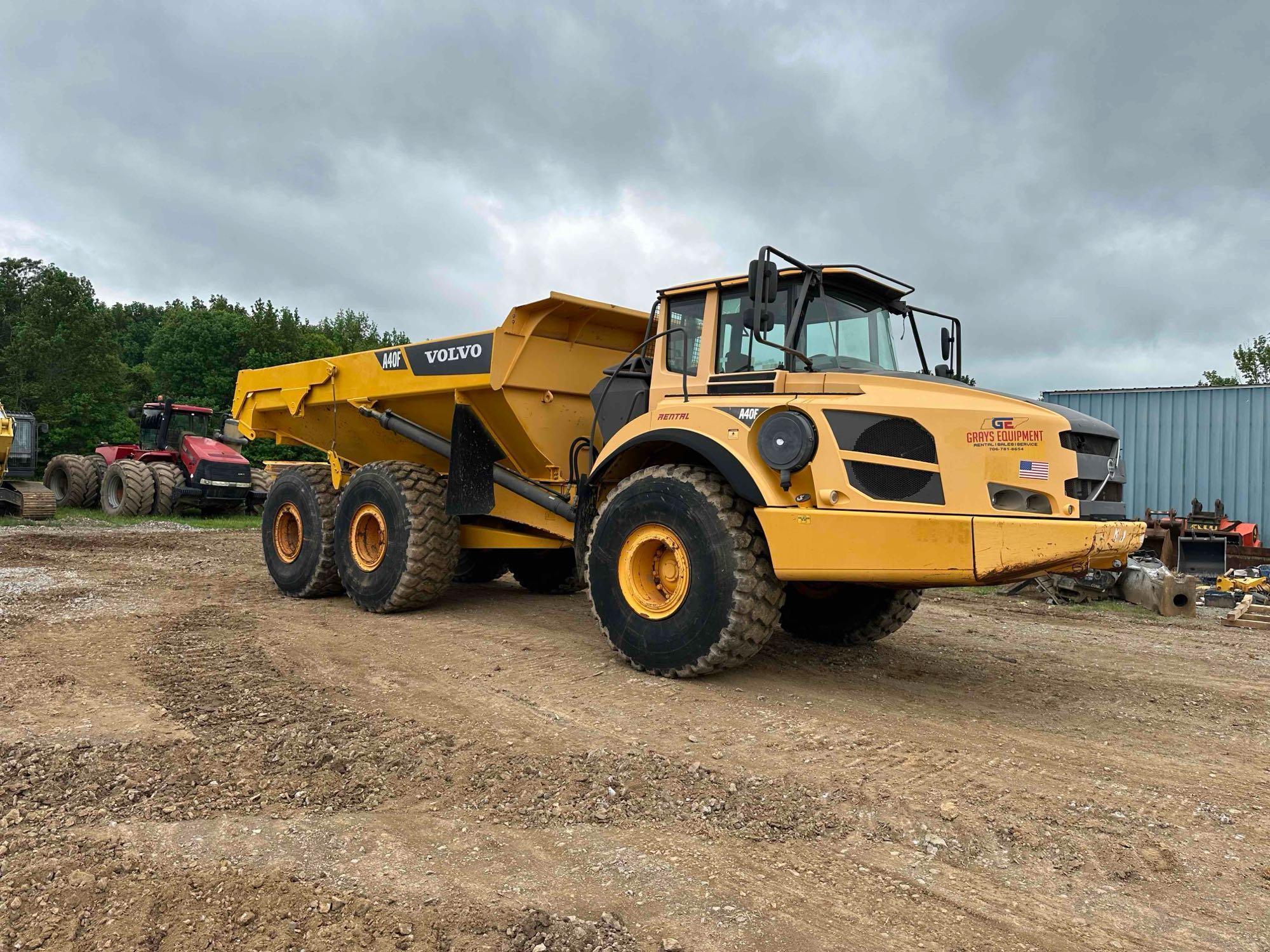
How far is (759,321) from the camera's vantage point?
5215mm

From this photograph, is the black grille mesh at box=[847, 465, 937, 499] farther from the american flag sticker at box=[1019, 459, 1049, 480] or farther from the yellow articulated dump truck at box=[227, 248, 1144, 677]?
the american flag sticker at box=[1019, 459, 1049, 480]

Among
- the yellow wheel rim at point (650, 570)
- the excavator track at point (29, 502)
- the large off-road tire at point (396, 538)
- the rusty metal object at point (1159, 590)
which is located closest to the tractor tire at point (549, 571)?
the large off-road tire at point (396, 538)

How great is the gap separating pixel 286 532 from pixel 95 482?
561 inches

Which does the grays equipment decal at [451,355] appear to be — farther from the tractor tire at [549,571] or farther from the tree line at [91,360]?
the tree line at [91,360]

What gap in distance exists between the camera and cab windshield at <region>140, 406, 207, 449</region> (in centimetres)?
2070

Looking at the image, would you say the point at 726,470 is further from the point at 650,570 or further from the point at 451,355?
the point at 451,355

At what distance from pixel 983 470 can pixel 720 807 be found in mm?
2341

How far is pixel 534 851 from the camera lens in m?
3.25

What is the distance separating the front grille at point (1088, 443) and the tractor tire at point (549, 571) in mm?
5460

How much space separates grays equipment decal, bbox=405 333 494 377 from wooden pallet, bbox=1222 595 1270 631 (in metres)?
8.05

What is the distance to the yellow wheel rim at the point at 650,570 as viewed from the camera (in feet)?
18.6

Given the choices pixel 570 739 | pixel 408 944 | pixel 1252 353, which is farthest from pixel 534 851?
pixel 1252 353

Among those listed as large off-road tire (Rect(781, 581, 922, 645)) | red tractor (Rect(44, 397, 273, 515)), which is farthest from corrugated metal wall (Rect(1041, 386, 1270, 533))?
red tractor (Rect(44, 397, 273, 515))

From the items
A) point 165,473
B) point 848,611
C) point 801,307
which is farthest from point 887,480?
point 165,473
